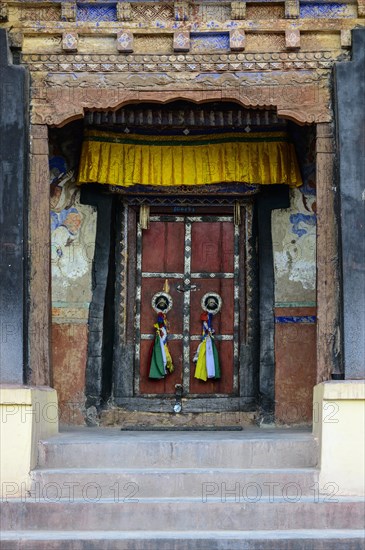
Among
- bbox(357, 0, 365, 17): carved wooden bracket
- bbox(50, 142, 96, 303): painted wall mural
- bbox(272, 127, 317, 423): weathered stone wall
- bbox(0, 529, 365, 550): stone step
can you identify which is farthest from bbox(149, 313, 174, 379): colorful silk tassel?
bbox(357, 0, 365, 17): carved wooden bracket

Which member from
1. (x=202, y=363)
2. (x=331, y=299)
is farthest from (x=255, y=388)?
(x=331, y=299)

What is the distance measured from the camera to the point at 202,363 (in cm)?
A: 1176

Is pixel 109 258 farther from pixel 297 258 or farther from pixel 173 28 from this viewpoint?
pixel 173 28

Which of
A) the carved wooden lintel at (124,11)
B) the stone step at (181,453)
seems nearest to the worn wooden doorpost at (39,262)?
the stone step at (181,453)

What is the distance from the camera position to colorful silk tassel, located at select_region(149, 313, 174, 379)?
11.7 metres

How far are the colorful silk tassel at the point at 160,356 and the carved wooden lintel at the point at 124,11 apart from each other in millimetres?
3398

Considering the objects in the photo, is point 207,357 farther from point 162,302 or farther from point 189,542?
point 189,542

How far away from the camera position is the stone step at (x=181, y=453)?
916 centimetres

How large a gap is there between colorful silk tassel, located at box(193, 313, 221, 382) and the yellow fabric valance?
1.59 m

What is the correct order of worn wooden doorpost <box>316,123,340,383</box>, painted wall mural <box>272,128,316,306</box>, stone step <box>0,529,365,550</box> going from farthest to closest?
painted wall mural <box>272,128,316,306</box>, worn wooden doorpost <box>316,123,340,383</box>, stone step <box>0,529,365,550</box>

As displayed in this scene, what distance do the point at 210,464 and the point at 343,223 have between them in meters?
2.41

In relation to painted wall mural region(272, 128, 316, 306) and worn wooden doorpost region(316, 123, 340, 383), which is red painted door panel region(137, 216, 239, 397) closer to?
painted wall mural region(272, 128, 316, 306)

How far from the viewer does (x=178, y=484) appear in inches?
347

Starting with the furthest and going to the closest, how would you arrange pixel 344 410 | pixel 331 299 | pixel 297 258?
pixel 297 258, pixel 331 299, pixel 344 410
